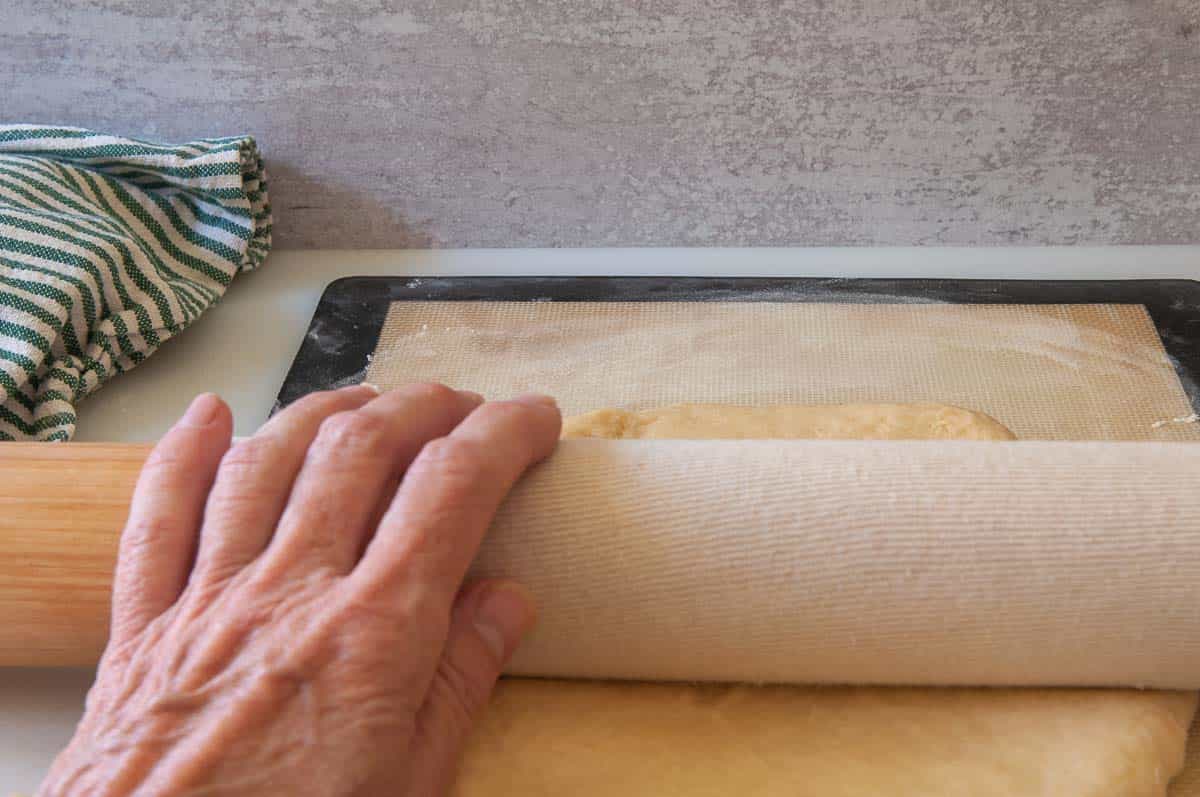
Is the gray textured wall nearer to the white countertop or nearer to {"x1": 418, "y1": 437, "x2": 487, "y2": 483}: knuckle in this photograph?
the white countertop

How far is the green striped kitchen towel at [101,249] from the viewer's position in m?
1.30

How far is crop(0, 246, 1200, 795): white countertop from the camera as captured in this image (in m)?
1.40

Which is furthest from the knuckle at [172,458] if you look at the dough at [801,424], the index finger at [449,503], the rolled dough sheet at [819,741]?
the dough at [801,424]

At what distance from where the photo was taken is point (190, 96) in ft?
5.15

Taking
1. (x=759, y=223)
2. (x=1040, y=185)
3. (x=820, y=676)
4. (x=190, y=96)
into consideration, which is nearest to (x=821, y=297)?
(x=759, y=223)

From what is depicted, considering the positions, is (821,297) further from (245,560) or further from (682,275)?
(245,560)

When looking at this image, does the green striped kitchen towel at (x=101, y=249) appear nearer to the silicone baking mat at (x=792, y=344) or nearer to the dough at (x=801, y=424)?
the silicone baking mat at (x=792, y=344)

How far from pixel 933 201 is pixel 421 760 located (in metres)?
1.25

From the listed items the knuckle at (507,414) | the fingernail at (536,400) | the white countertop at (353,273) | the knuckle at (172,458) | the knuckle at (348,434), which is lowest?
the white countertop at (353,273)

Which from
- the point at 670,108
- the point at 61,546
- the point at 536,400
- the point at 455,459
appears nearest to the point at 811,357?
the point at 670,108

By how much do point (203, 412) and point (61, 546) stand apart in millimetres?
149

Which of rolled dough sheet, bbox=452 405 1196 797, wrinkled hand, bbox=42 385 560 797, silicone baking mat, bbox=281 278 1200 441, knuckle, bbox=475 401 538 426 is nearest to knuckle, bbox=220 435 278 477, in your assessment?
wrinkled hand, bbox=42 385 560 797

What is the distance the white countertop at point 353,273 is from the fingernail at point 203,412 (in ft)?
2.10

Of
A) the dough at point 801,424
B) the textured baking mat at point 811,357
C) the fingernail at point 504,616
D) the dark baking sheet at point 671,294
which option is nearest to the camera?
the fingernail at point 504,616
